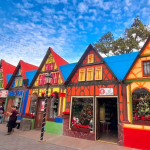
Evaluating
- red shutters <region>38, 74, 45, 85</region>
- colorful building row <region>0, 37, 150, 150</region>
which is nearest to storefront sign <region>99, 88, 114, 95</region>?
colorful building row <region>0, 37, 150, 150</region>

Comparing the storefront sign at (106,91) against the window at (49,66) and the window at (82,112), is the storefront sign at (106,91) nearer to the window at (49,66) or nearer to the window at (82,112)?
the window at (82,112)

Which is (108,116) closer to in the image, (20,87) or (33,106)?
(33,106)

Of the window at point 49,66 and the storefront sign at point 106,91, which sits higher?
the window at point 49,66

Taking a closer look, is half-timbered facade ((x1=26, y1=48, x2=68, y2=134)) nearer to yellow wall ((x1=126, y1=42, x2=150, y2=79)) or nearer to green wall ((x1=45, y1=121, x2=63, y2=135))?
green wall ((x1=45, y1=121, x2=63, y2=135))

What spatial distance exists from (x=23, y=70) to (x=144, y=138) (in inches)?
462

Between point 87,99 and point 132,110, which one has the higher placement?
point 87,99

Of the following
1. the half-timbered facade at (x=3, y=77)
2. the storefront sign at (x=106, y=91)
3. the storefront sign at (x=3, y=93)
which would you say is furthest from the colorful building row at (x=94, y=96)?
the half-timbered facade at (x=3, y=77)

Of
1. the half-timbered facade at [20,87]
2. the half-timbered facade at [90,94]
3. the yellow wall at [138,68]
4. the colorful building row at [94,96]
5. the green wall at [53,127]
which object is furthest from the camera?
the half-timbered facade at [20,87]

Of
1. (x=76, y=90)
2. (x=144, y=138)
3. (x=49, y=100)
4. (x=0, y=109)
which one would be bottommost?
(x=144, y=138)

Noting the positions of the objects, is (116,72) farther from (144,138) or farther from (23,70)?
(23,70)

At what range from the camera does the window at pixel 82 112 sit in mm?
8755

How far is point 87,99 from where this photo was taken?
29.9ft

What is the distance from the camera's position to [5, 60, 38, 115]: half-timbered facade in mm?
12267

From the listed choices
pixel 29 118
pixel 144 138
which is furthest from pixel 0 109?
pixel 144 138
